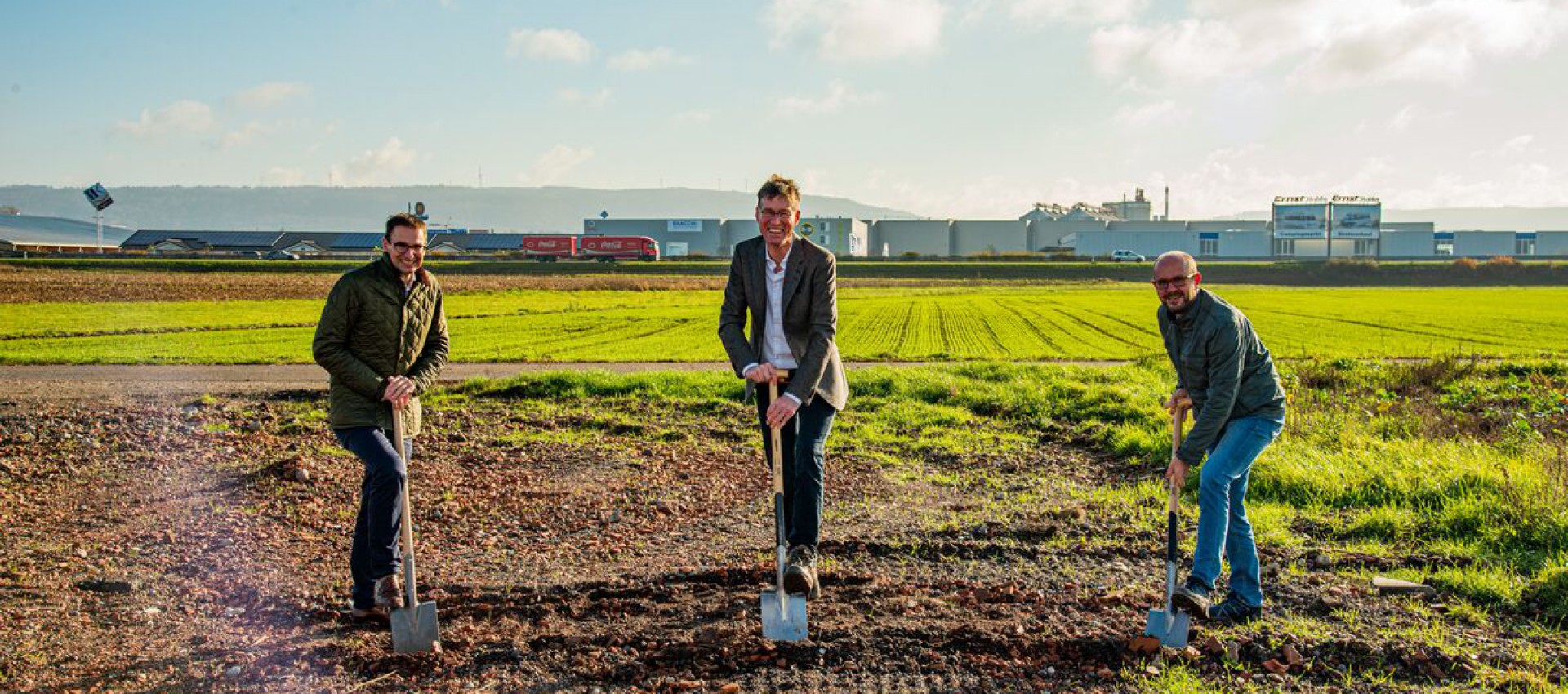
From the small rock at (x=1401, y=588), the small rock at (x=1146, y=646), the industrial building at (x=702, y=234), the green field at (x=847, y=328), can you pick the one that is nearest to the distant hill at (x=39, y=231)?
the industrial building at (x=702, y=234)

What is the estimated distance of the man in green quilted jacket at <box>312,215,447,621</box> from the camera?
19.0 feet

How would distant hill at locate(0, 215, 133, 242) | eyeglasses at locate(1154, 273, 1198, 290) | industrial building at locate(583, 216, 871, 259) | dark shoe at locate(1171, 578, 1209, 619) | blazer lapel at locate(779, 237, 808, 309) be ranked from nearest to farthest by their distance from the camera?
eyeglasses at locate(1154, 273, 1198, 290), dark shoe at locate(1171, 578, 1209, 619), blazer lapel at locate(779, 237, 808, 309), industrial building at locate(583, 216, 871, 259), distant hill at locate(0, 215, 133, 242)

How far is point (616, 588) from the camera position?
6488 millimetres

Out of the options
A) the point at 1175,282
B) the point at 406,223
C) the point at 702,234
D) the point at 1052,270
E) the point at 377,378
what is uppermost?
the point at 702,234

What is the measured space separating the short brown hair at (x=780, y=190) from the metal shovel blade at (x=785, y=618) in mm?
2051

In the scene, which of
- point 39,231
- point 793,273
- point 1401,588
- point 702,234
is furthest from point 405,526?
point 39,231

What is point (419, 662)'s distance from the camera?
206 inches

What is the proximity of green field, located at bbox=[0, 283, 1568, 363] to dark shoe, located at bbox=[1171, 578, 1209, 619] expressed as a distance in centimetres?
1786

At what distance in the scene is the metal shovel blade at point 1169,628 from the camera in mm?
5422

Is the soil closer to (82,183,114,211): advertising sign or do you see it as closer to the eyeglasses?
the eyeglasses

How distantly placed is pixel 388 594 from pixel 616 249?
9992cm

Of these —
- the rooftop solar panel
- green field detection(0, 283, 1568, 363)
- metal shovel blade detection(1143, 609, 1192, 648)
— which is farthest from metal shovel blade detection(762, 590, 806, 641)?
the rooftop solar panel

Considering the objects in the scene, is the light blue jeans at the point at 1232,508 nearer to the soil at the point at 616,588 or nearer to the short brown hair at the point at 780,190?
the soil at the point at 616,588

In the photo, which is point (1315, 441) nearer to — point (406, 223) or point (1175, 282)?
point (1175, 282)
